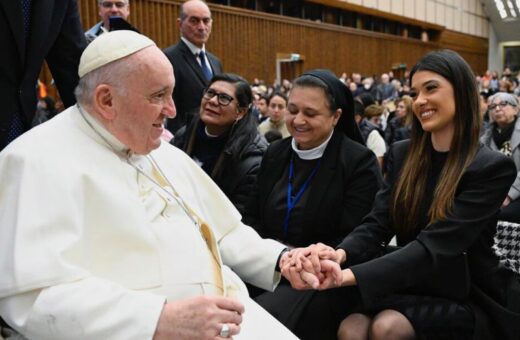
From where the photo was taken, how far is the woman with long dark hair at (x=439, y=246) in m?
2.07

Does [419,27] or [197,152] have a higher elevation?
[419,27]

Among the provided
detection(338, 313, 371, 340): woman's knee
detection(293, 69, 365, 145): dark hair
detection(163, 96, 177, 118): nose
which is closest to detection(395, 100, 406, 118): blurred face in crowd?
detection(293, 69, 365, 145): dark hair

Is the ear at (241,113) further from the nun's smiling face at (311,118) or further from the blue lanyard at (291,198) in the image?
the blue lanyard at (291,198)

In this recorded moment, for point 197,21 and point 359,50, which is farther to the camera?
point 359,50

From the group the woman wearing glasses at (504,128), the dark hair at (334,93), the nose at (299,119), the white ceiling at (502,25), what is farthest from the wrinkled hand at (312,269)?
the white ceiling at (502,25)

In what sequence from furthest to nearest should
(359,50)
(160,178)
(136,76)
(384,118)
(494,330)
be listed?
1. (359,50)
2. (384,118)
3. (494,330)
4. (160,178)
5. (136,76)

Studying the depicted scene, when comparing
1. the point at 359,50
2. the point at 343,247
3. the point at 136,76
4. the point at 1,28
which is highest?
the point at 359,50

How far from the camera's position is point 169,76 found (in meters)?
1.63

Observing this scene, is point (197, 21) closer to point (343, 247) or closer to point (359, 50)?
point (343, 247)

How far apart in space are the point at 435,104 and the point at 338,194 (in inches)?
23.6

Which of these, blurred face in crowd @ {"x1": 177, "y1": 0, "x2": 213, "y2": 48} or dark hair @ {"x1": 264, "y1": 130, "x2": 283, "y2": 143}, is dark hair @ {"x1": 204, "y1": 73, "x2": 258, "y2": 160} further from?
dark hair @ {"x1": 264, "y1": 130, "x2": 283, "y2": 143}

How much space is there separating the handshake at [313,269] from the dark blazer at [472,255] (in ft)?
0.33

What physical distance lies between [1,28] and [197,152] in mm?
1583

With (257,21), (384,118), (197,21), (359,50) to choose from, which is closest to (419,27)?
(359,50)
